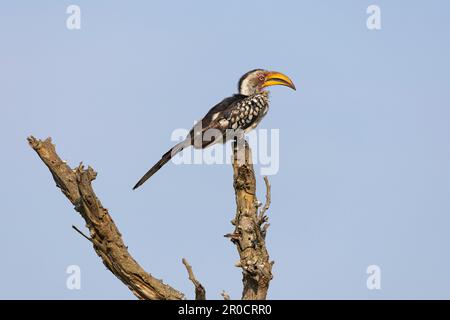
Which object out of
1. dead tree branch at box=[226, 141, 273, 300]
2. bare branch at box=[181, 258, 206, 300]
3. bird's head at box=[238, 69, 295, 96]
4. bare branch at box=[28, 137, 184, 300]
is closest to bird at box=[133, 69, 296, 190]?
bird's head at box=[238, 69, 295, 96]

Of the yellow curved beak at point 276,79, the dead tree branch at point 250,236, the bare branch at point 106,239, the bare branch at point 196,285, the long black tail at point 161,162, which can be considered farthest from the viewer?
the yellow curved beak at point 276,79

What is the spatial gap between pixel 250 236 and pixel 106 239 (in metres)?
1.72

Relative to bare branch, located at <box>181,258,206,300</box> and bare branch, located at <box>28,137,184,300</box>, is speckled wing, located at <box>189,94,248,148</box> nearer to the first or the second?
bare branch, located at <box>28,137,184,300</box>

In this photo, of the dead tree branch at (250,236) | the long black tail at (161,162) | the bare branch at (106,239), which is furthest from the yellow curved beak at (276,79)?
the bare branch at (106,239)

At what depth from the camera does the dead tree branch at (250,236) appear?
368 inches

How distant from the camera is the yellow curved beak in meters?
13.3

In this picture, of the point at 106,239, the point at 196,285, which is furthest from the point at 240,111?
the point at 196,285

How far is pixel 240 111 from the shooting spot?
41.2 ft

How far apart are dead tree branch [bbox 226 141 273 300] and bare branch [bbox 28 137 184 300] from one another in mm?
862

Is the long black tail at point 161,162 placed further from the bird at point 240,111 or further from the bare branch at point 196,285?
the bare branch at point 196,285

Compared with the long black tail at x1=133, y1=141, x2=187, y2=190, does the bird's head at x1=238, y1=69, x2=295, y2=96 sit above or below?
above
